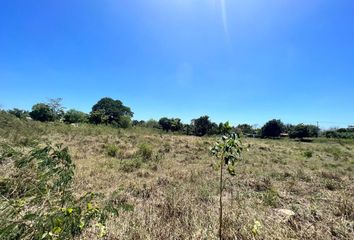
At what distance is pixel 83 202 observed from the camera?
1.89 meters

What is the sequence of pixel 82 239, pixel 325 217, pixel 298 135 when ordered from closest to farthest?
Result: pixel 82 239, pixel 325 217, pixel 298 135

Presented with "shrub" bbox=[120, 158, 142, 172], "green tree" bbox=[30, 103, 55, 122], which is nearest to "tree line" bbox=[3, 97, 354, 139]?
"green tree" bbox=[30, 103, 55, 122]

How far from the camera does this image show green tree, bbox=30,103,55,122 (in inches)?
1796

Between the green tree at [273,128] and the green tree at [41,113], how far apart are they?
4363cm

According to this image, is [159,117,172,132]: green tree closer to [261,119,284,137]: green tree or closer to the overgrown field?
[261,119,284,137]: green tree

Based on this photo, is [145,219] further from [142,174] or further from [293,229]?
[142,174]

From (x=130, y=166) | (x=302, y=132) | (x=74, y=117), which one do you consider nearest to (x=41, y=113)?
(x=74, y=117)

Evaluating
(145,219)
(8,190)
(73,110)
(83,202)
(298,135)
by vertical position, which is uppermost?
(73,110)

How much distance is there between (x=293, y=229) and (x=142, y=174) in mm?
4376

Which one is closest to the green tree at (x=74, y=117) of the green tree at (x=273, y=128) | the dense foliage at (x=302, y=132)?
the green tree at (x=273, y=128)

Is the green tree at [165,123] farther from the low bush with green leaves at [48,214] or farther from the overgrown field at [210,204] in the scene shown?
the low bush with green leaves at [48,214]

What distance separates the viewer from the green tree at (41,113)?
45.6 meters

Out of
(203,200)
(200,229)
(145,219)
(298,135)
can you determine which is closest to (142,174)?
(203,200)

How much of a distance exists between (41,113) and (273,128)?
47224mm
